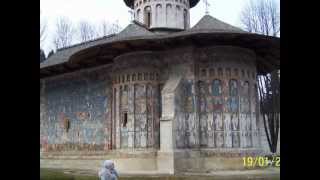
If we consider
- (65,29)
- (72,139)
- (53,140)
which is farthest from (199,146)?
(65,29)

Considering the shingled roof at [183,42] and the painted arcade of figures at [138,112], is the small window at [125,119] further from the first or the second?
the shingled roof at [183,42]

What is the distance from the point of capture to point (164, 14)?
69.7 feet

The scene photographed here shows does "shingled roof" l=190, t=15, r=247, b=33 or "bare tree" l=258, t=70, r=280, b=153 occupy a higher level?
"shingled roof" l=190, t=15, r=247, b=33

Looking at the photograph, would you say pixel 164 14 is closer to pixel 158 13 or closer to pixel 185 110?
pixel 158 13

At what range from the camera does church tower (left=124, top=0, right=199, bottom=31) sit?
2123 cm

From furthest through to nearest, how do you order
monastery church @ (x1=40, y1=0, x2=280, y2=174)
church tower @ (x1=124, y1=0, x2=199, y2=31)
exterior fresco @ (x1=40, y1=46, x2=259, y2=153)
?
church tower @ (x1=124, y1=0, x2=199, y2=31) < exterior fresco @ (x1=40, y1=46, x2=259, y2=153) < monastery church @ (x1=40, y1=0, x2=280, y2=174)

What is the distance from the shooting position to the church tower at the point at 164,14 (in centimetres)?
2123

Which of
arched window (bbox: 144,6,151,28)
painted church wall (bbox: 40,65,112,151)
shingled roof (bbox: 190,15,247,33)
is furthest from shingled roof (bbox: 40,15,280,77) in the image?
arched window (bbox: 144,6,151,28)

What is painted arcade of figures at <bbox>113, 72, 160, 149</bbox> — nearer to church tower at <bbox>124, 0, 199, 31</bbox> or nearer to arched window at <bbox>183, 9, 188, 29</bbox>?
church tower at <bbox>124, 0, 199, 31</bbox>

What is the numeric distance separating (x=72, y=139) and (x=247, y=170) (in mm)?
8648
